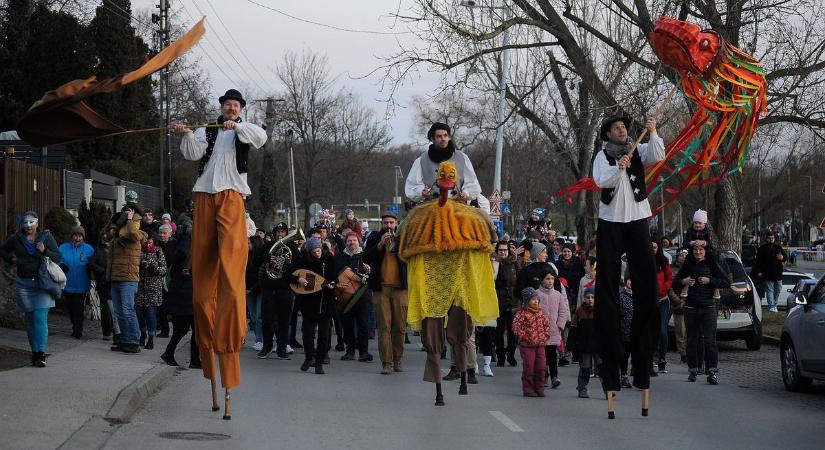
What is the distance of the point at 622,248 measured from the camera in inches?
421

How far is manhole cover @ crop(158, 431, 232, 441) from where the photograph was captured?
9.50 m

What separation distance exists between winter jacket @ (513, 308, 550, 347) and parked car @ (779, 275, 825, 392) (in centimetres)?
284

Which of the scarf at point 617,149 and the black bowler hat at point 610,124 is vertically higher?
the black bowler hat at point 610,124

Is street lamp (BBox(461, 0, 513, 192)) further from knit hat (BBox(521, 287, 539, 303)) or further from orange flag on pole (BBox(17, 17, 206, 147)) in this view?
orange flag on pole (BBox(17, 17, 206, 147))

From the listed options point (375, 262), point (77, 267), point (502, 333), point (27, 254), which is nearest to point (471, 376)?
point (502, 333)

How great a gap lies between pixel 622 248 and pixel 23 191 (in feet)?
50.9

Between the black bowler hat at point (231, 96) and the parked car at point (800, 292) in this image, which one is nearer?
the black bowler hat at point (231, 96)

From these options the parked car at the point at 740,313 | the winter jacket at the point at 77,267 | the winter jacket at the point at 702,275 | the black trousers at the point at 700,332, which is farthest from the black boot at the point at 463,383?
the winter jacket at the point at 77,267

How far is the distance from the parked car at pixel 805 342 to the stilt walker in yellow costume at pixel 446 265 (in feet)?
12.3

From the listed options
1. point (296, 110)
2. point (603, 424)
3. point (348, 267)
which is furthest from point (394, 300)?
point (296, 110)

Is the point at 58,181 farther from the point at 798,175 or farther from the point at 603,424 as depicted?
the point at 798,175

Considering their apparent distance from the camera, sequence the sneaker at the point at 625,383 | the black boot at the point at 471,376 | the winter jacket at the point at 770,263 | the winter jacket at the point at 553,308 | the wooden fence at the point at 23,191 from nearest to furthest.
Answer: the sneaker at the point at 625,383
the winter jacket at the point at 553,308
the black boot at the point at 471,376
the wooden fence at the point at 23,191
the winter jacket at the point at 770,263

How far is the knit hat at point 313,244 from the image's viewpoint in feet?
54.1

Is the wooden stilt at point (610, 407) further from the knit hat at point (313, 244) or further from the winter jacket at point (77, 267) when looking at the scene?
the winter jacket at point (77, 267)
